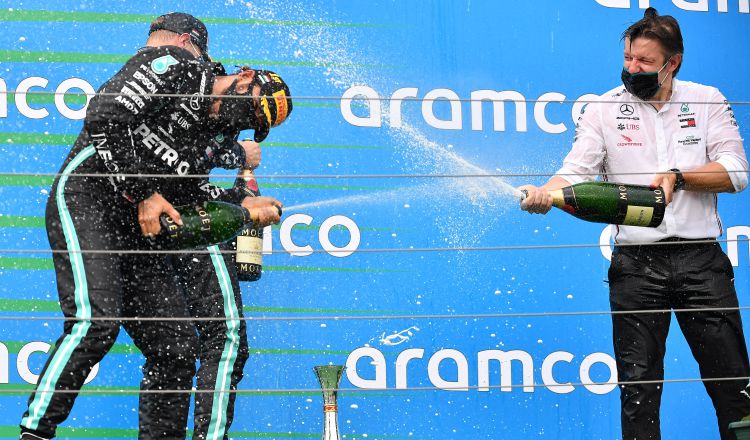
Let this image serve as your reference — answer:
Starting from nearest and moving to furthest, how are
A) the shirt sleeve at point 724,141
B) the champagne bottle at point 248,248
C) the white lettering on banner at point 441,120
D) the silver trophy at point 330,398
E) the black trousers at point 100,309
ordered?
1. the black trousers at point 100,309
2. the shirt sleeve at point 724,141
3. the silver trophy at point 330,398
4. the champagne bottle at point 248,248
5. the white lettering on banner at point 441,120

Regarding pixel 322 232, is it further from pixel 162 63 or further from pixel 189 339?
pixel 162 63

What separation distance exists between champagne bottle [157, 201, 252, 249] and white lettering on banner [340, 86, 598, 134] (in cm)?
96

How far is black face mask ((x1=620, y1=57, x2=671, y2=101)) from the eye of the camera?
11.2ft

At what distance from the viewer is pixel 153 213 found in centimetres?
304

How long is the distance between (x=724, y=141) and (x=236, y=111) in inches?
50.9

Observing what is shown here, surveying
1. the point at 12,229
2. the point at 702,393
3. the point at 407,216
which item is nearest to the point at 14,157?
the point at 12,229

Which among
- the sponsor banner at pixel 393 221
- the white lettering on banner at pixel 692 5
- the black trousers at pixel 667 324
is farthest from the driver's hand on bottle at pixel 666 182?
the white lettering on banner at pixel 692 5

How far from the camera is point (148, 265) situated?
3.22 metres

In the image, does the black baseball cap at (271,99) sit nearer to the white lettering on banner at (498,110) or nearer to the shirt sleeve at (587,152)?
the shirt sleeve at (587,152)

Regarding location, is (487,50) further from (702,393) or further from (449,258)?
(702,393)

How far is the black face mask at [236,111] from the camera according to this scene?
121 inches

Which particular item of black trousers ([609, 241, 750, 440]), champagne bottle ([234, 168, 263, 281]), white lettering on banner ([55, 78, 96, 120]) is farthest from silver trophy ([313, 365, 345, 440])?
white lettering on banner ([55, 78, 96, 120])

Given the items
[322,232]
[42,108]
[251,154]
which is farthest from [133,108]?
[322,232]

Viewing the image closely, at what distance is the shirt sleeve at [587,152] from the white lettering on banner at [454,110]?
514 millimetres
